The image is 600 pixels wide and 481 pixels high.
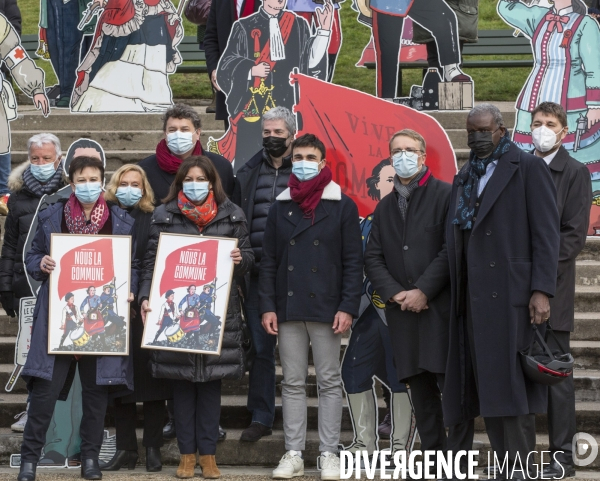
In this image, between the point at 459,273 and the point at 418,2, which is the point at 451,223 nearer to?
the point at 459,273

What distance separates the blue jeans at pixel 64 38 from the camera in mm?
11102

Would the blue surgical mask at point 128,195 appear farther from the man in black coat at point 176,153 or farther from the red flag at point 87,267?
the red flag at point 87,267

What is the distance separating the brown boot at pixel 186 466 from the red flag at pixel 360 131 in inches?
76.7

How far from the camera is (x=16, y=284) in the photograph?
7562 mm

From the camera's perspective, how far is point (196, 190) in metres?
6.78

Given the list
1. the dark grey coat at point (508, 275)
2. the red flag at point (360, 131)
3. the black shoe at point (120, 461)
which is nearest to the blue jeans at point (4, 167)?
the red flag at point (360, 131)

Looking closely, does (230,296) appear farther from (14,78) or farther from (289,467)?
(14,78)

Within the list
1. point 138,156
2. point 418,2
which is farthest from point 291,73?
point 138,156

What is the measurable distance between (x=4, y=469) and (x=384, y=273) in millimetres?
2810

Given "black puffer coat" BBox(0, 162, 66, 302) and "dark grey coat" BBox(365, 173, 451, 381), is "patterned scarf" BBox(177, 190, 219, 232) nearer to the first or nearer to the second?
"dark grey coat" BBox(365, 173, 451, 381)

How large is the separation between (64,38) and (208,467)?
578cm

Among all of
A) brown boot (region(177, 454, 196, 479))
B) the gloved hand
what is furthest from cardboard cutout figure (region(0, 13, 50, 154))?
brown boot (region(177, 454, 196, 479))

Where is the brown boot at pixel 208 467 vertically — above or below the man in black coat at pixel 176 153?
below

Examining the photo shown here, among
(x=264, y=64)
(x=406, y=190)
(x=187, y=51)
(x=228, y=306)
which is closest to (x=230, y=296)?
(x=228, y=306)
